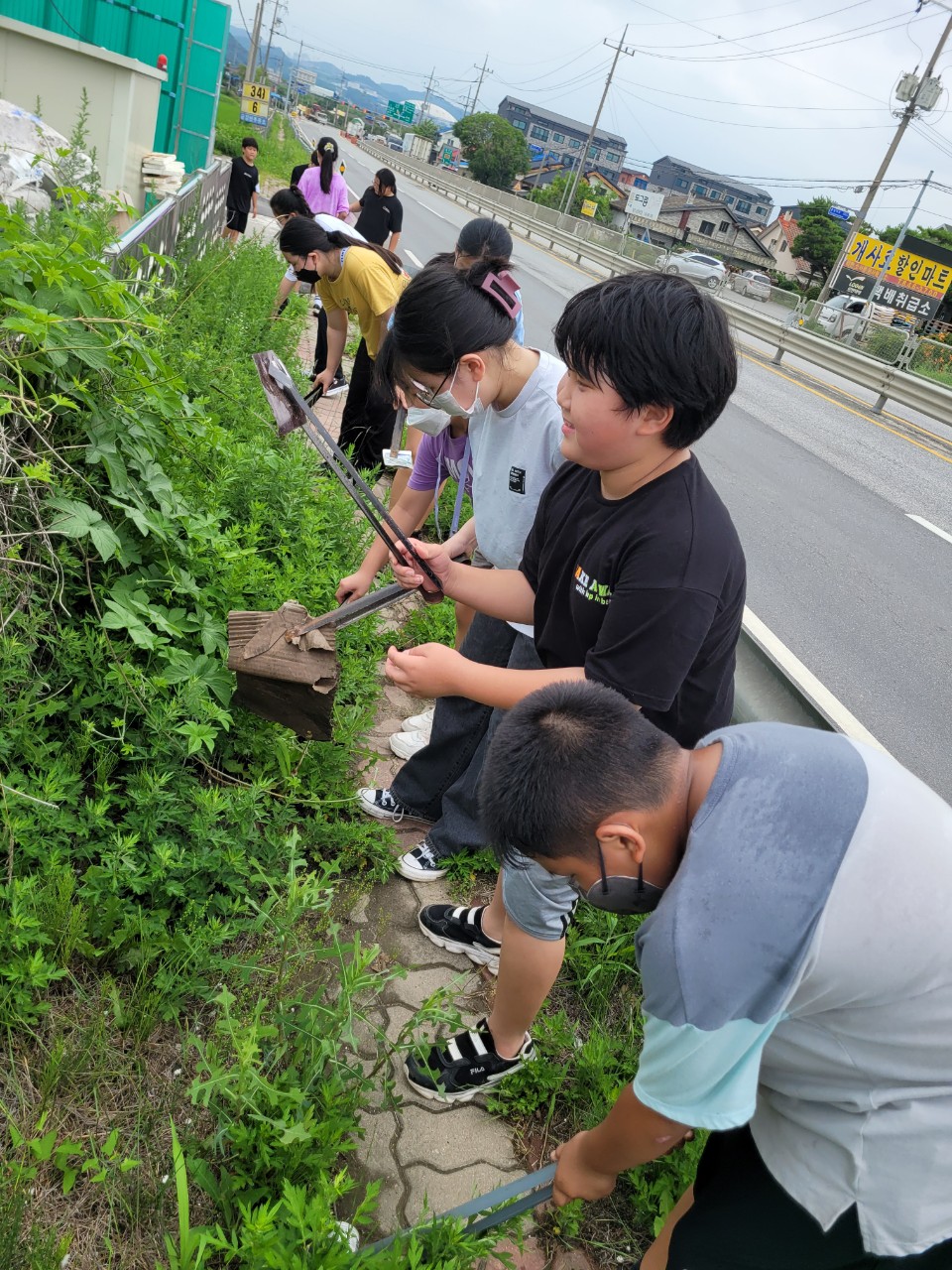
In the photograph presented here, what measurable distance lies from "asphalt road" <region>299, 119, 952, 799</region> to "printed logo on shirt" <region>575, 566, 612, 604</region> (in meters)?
1.17

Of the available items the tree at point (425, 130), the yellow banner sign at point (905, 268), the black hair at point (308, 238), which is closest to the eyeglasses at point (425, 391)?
the black hair at point (308, 238)

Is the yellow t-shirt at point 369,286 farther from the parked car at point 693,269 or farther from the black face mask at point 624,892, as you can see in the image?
the parked car at point 693,269

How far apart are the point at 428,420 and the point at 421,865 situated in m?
1.36

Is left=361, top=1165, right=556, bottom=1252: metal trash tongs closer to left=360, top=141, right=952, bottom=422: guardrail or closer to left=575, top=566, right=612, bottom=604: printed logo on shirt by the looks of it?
left=575, top=566, right=612, bottom=604: printed logo on shirt

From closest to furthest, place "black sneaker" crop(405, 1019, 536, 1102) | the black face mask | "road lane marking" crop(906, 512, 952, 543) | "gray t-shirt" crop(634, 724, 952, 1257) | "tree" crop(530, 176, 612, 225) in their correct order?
1. "gray t-shirt" crop(634, 724, 952, 1257)
2. the black face mask
3. "black sneaker" crop(405, 1019, 536, 1102)
4. "road lane marking" crop(906, 512, 952, 543)
5. "tree" crop(530, 176, 612, 225)

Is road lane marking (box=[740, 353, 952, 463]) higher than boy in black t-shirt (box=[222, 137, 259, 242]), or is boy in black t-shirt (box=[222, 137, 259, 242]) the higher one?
boy in black t-shirt (box=[222, 137, 259, 242])

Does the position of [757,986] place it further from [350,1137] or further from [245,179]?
[245,179]

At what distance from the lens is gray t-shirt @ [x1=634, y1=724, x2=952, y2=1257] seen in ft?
3.89

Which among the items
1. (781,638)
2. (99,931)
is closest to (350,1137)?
(99,931)

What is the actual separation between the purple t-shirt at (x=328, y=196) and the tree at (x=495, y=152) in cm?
7703

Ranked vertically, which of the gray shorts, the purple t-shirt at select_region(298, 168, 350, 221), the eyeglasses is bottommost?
the gray shorts

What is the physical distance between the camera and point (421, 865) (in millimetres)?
2852

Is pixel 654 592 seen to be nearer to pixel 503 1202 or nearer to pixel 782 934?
pixel 782 934

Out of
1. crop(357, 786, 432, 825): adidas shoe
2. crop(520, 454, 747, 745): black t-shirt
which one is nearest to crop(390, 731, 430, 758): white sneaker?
crop(357, 786, 432, 825): adidas shoe
